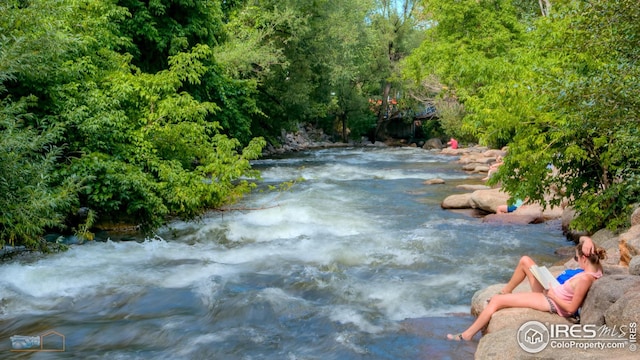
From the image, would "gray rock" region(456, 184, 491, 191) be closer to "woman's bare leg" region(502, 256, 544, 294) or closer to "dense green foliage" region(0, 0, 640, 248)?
"dense green foliage" region(0, 0, 640, 248)

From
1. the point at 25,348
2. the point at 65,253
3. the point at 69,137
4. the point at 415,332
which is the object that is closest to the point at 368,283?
the point at 415,332

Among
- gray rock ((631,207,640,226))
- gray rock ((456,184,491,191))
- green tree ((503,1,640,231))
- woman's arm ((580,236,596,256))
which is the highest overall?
green tree ((503,1,640,231))

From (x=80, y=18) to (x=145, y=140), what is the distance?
338 cm

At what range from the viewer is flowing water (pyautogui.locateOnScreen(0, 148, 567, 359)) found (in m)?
6.26

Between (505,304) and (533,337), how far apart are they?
945mm

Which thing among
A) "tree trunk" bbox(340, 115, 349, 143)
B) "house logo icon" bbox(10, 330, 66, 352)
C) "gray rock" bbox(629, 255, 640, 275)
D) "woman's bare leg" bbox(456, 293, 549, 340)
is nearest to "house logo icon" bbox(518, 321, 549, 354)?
"woman's bare leg" bbox(456, 293, 549, 340)

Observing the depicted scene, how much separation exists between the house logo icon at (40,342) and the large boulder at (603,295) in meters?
5.82

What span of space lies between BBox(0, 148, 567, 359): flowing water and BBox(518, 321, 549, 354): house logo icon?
704mm

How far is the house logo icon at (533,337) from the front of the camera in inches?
199

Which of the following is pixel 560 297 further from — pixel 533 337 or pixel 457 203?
pixel 457 203

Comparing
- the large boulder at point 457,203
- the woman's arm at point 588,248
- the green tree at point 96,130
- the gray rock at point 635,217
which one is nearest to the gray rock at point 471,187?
the large boulder at point 457,203

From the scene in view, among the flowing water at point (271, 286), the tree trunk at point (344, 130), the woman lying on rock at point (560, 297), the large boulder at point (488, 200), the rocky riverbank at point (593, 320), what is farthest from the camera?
the tree trunk at point (344, 130)

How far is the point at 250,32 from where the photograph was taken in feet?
75.3

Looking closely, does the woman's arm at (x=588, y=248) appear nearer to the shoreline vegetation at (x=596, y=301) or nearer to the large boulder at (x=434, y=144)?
the shoreline vegetation at (x=596, y=301)
